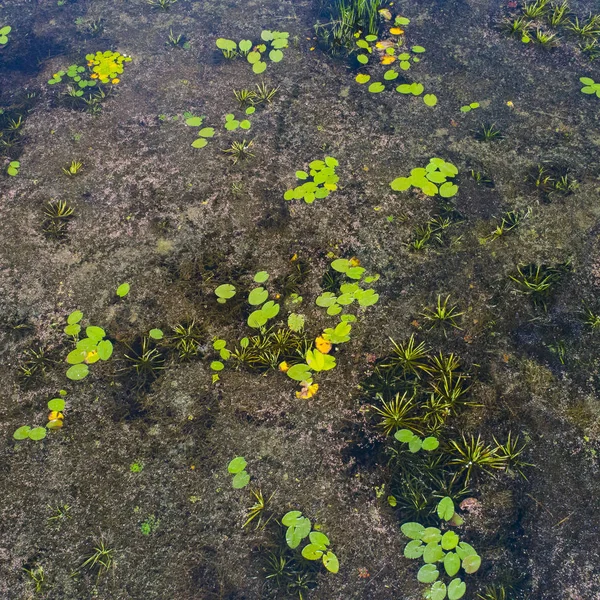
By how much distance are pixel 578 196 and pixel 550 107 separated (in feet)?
2.74

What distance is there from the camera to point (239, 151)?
11.3ft

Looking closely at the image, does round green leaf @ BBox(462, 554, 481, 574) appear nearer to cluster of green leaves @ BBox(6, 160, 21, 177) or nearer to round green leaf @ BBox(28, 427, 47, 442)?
round green leaf @ BBox(28, 427, 47, 442)

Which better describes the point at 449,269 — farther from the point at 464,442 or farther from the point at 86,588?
the point at 86,588

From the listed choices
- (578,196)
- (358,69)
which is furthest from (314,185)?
(578,196)

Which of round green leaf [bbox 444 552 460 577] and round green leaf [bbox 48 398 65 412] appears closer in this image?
round green leaf [bbox 444 552 460 577]

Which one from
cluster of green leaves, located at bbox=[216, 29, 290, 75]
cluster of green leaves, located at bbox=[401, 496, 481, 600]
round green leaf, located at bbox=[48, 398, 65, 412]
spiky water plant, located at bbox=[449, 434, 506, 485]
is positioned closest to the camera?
cluster of green leaves, located at bbox=[401, 496, 481, 600]

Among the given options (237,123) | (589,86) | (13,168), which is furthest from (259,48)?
(589,86)

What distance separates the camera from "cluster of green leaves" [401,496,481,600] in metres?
2.10

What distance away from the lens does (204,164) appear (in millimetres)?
3420

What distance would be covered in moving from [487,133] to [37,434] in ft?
10.8

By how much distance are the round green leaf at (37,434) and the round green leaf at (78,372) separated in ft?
0.96

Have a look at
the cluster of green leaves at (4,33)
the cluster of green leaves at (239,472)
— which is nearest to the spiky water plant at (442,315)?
the cluster of green leaves at (239,472)

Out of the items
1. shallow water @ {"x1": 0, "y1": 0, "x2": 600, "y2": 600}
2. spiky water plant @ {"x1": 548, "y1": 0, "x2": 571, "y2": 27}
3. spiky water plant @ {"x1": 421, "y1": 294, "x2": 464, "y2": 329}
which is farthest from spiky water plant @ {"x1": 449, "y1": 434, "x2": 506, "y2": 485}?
spiky water plant @ {"x1": 548, "y1": 0, "x2": 571, "y2": 27}

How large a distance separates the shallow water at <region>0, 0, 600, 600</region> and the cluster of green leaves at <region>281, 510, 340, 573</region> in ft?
0.15
